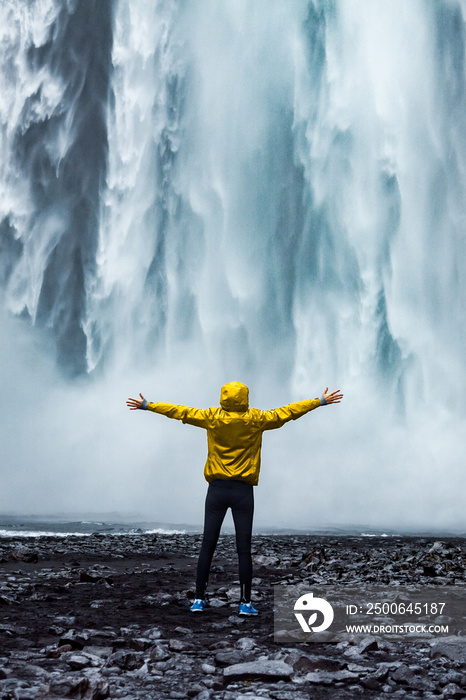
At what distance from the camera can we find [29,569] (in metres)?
14.6

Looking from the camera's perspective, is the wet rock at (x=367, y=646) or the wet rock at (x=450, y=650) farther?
the wet rock at (x=367, y=646)

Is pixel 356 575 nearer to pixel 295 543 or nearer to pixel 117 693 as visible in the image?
pixel 117 693

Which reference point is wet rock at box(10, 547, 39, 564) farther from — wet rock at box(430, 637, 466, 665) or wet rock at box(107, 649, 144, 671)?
wet rock at box(430, 637, 466, 665)

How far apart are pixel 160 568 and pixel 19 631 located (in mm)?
8411

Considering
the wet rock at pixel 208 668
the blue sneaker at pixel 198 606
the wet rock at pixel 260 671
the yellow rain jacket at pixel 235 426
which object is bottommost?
the blue sneaker at pixel 198 606

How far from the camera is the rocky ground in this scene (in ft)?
16.9

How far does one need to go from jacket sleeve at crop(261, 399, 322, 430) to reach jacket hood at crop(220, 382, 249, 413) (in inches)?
12.5

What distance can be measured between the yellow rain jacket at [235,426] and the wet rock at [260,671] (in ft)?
10.6

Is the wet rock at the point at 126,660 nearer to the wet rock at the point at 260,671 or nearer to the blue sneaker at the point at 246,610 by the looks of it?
the wet rock at the point at 260,671

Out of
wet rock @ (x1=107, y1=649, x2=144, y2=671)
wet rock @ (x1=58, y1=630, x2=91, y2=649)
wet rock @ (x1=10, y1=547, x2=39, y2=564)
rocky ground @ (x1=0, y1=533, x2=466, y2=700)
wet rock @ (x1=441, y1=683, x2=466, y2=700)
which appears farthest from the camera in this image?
wet rock @ (x1=10, y1=547, x2=39, y2=564)

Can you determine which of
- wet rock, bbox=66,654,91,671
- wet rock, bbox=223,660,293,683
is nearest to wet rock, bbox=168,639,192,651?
wet rock, bbox=66,654,91,671

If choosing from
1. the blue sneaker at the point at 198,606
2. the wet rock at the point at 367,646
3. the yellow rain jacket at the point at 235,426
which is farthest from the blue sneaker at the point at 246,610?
the wet rock at the point at 367,646

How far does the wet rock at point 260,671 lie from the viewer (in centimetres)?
542

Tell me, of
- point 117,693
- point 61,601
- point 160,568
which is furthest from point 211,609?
point 160,568
